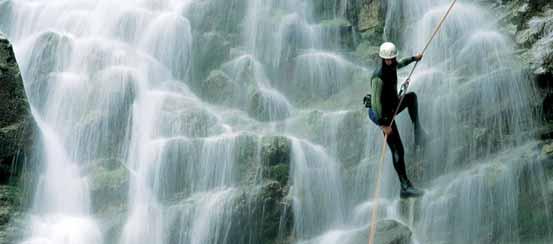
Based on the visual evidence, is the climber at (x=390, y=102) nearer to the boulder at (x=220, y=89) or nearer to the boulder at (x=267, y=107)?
the boulder at (x=267, y=107)

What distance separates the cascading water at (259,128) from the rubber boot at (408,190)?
10.8 inches

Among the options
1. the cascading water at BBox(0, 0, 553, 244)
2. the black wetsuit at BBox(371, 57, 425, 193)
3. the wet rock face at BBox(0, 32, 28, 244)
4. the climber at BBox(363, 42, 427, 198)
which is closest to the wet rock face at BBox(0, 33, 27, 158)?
the wet rock face at BBox(0, 32, 28, 244)

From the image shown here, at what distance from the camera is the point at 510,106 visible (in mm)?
11008

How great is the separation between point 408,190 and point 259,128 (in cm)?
407

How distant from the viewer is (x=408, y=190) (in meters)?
9.92

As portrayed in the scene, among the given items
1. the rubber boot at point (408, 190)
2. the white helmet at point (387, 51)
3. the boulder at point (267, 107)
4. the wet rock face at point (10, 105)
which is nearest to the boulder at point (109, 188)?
the wet rock face at point (10, 105)

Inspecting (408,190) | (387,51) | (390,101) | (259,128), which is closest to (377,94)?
(390,101)

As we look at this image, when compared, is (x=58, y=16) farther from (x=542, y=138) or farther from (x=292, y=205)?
(x=542, y=138)

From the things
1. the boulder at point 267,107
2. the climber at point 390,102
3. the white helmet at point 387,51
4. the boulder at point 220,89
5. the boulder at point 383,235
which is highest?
the white helmet at point 387,51

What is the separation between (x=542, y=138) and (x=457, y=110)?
154 centimetres

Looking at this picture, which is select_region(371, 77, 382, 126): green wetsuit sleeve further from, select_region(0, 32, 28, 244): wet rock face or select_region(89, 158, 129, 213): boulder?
select_region(0, 32, 28, 244): wet rock face

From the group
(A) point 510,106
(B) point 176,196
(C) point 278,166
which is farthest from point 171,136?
(A) point 510,106

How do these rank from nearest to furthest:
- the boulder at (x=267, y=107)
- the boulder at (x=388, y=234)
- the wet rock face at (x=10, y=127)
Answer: the boulder at (x=388, y=234), the wet rock face at (x=10, y=127), the boulder at (x=267, y=107)

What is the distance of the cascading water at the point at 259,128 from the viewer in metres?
10.5
